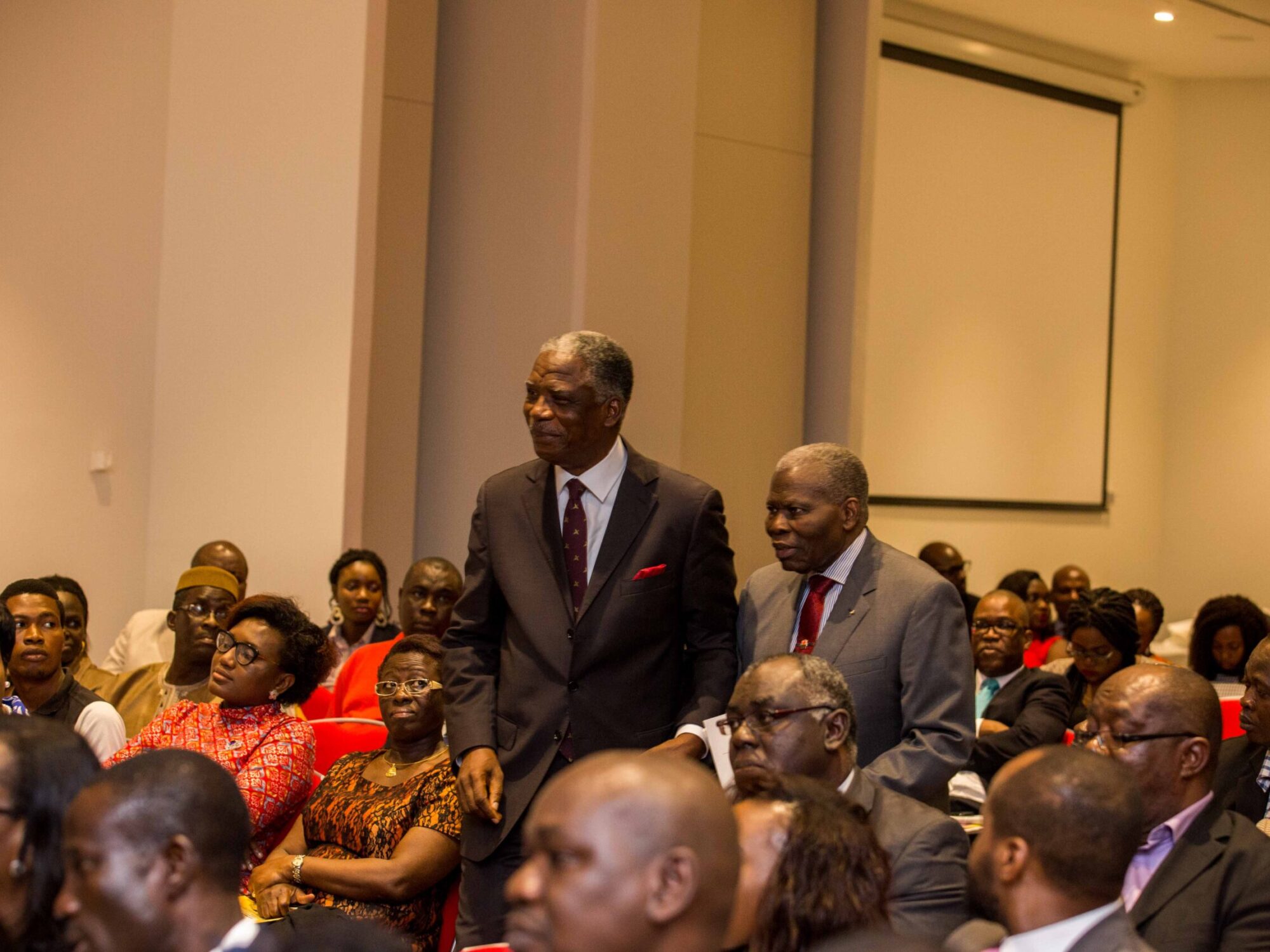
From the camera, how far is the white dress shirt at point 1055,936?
1.95m

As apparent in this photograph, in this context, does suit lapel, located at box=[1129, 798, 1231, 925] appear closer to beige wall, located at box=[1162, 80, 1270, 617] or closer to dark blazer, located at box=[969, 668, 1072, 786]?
dark blazer, located at box=[969, 668, 1072, 786]

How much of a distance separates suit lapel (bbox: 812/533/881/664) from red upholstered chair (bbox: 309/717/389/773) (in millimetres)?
1427

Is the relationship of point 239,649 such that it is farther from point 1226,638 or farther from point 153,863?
point 1226,638

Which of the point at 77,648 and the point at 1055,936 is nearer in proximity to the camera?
the point at 1055,936

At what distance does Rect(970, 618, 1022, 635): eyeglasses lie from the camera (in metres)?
5.18

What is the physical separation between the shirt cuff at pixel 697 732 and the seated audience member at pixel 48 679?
1.60 metres

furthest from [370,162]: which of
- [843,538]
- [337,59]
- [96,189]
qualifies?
[843,538]

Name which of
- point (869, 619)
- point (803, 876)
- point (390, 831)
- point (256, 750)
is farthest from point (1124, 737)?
point (256, 750)

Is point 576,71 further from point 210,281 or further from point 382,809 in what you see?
point 382,809

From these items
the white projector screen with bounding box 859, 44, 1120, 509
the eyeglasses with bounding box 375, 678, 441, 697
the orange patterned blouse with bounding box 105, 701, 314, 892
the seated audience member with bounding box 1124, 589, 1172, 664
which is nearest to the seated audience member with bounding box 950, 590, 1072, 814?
the seated audience member with bounding box 1124, 589, 1172, 664

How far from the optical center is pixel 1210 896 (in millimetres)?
2488

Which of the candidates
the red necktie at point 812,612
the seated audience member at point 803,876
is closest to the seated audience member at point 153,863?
the seated audience member at point 803,876

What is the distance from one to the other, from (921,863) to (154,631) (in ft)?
13.2

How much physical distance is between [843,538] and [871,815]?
2.18 feet
